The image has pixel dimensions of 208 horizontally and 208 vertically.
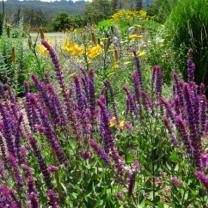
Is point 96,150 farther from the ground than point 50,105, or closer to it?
closer to it

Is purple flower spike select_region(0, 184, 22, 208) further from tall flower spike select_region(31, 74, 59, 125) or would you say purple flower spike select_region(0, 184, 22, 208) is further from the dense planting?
tall flower spike select_region(31, 74, 59, 125)

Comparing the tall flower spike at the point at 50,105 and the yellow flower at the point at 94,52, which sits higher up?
the tall flower spike at the point at 50,105

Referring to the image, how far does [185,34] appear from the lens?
334 inches

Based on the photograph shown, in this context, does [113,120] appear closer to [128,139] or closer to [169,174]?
[128,139]

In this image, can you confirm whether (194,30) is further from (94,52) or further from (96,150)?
(96,150)

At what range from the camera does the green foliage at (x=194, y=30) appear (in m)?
8.10

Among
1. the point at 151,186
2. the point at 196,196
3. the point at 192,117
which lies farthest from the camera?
the point at 151,186

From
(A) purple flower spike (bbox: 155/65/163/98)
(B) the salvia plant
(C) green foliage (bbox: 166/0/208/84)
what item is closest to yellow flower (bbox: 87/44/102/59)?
(C) green foliage (bbox: 166/0/208/84)

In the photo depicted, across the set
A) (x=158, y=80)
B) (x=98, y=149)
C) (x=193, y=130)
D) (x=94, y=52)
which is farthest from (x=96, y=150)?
(x=94, y=52)

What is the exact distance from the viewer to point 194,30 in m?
8.34

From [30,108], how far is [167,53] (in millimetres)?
5303

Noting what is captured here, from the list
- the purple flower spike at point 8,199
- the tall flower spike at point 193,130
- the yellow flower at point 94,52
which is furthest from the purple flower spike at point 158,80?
the yellow flower at point 94,52

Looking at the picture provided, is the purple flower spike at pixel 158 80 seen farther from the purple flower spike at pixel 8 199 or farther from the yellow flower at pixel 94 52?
the yellow flower at pixel 94 52

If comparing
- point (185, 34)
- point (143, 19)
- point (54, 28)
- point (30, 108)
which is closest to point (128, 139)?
point (30, 108)
